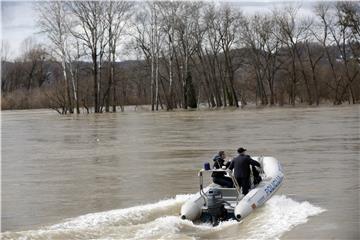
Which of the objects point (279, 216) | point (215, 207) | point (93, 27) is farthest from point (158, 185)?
point (93, 27)

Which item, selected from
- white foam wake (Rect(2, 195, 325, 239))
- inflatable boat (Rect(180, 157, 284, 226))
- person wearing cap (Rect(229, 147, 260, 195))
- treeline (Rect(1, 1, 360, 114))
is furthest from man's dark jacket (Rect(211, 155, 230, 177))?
treeline (Rect(1, 1, 360, 114))

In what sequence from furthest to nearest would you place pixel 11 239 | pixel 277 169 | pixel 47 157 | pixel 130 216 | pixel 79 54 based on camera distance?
pixel 79 54 → pixel 47 157 → pixel 277 169 → pixel 130 216 → pixel 11 239

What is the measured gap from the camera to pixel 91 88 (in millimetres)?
57750

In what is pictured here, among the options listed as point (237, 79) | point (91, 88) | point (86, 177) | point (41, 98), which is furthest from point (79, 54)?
point (86, 177)

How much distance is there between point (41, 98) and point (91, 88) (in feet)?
24.9

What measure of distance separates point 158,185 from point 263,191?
11.7ft

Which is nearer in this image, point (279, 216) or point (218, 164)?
point (279, 216)

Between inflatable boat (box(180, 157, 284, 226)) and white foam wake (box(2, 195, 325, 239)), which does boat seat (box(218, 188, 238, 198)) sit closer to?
inflatable boat (box(180, 157, 284, 226))

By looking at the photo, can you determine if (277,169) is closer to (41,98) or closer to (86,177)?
(86,177)

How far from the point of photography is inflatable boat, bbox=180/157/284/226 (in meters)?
10.1

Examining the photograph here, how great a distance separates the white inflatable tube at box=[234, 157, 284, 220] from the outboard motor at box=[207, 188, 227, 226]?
30 cm

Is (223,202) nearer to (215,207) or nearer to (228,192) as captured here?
(215,207)

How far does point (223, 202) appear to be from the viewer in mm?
10461

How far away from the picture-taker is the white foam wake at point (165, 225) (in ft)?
30.0
